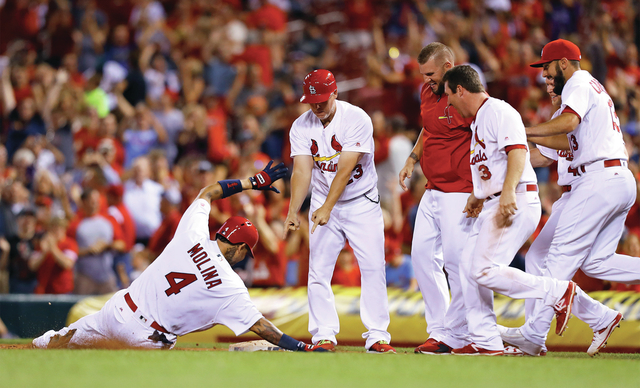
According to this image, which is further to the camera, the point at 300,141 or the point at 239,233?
the point at 300,141

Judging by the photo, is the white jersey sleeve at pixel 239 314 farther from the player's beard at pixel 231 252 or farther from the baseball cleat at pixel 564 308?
the baseball cleat at pixel 564 308

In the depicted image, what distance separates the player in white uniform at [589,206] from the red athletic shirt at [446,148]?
0.55 m

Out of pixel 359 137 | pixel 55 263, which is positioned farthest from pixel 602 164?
pixel 55 263

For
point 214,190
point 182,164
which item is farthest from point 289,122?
point 214,190

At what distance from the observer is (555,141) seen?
5.76 m

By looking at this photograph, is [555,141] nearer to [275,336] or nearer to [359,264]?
[359,264]

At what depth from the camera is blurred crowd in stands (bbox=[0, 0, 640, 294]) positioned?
925 cm

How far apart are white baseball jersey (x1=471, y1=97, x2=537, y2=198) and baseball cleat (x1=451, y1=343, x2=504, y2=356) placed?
1100 millimetres

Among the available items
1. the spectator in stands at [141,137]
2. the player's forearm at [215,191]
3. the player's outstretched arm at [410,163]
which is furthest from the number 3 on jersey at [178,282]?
the spectator in stands at [141,137]

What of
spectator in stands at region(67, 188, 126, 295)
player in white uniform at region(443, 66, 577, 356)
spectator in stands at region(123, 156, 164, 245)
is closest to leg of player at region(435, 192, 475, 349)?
player in white uniform at region(443, 66, 577, 356)

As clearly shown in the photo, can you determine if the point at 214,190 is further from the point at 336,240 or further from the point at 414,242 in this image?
the point at 414,242

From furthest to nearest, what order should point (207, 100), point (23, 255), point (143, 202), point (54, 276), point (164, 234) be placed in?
point (207, 100) < point (143, 202) < point (23, 255) < point (164, 234) < point (54, 276)

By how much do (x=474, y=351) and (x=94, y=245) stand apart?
5301 mm

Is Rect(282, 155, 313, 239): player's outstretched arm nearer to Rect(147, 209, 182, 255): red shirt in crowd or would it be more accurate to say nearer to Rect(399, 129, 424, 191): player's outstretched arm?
Rect(399, 129, 424, 191): player's outstretched arm
